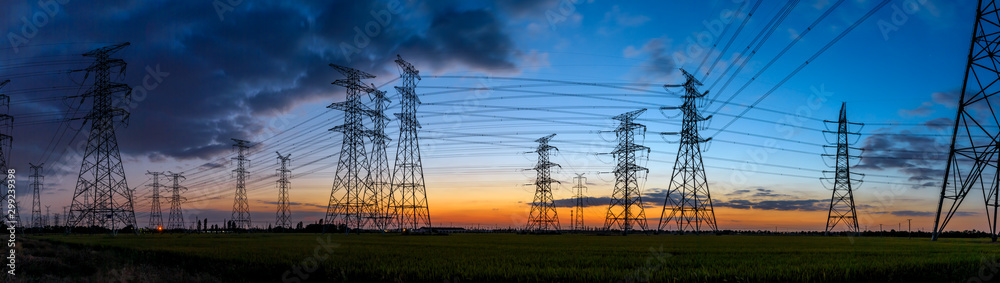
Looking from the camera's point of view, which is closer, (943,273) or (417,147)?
(943,273)

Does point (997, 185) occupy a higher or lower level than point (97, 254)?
higher

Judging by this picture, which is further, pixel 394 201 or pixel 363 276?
pixel 394 201

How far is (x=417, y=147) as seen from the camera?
6331cm

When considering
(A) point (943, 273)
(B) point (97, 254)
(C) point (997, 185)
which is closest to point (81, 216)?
(B) point (97, 254)

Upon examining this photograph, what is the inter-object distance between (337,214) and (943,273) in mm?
59328

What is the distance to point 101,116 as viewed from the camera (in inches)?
2114

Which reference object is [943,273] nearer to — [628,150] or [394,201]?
[394,201]

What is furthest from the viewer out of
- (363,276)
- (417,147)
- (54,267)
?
(417,147)

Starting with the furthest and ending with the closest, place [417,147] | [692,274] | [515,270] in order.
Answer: [417,147], [515,270], [692,274]

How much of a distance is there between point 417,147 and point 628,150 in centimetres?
3074

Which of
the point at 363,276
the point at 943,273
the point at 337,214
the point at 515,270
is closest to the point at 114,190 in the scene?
the point at 337,214

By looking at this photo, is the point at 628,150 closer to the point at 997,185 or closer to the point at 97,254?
the point at 997,185

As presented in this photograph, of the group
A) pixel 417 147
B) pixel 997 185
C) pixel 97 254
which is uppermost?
pixel 417 147

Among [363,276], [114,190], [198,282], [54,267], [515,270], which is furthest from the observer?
[114,190]
